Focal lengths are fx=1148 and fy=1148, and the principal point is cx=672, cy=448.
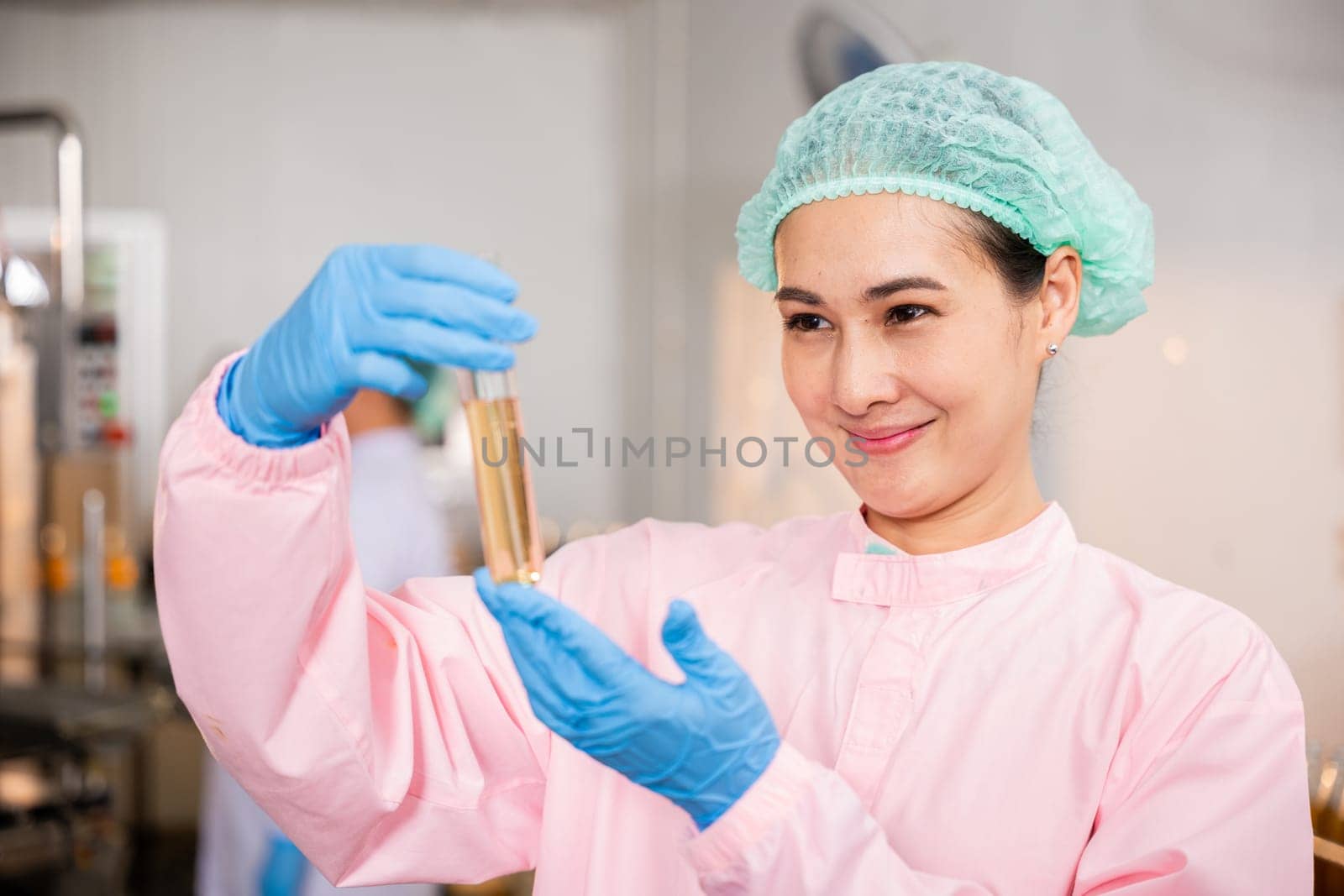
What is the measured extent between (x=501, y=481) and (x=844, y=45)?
0.96m

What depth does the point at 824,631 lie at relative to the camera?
3.46ft

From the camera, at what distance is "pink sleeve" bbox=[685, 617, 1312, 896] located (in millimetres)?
784

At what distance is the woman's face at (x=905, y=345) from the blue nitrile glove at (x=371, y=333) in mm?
294

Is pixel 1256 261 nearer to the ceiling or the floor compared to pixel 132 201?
nearer to the floor

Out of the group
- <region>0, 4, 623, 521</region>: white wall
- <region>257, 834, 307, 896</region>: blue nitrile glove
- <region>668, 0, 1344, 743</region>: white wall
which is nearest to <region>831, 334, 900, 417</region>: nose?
<region>668, 0, 1344, 743</region>: white wall

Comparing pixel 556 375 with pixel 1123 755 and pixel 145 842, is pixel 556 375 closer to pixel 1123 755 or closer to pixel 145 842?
pixel 145 842

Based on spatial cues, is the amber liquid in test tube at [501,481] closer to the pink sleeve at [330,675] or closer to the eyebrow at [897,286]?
the pink sleeve at [330,675]

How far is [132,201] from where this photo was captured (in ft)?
12.7

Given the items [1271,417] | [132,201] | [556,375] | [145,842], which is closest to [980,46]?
[1271,417]

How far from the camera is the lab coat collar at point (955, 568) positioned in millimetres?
1017

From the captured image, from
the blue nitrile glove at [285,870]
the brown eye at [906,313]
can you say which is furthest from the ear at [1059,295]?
the blue nitrile glove at [285,870]

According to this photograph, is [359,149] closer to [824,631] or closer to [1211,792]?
[824,631]

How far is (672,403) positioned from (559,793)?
6.04 feet

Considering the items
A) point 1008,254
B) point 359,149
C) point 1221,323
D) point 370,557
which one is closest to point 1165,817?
point 1008,254
